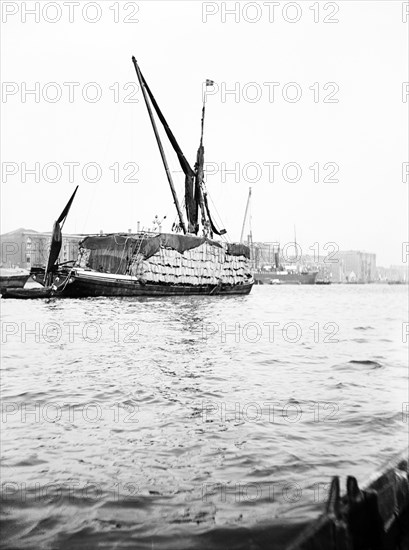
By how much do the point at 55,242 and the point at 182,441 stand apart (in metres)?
38.4

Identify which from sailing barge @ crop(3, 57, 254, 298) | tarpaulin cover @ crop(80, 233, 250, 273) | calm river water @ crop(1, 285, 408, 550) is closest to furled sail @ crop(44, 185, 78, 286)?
sailing barge @ crop(3, 57, 254, 298)

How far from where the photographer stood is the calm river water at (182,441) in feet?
12.9

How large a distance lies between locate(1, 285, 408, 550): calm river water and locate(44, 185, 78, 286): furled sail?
97.0ft

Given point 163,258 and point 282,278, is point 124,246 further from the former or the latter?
point 282,278

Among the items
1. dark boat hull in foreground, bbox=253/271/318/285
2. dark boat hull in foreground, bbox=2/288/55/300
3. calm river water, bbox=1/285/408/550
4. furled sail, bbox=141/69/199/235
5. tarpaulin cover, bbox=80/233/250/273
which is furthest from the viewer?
dark boat hull in foreground, bbox=253/271/318/285

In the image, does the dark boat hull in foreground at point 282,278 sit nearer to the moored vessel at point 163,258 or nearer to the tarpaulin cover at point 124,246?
the moored vessel at point 163,258

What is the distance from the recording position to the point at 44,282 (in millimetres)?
44344

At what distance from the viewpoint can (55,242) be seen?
42.5 metres

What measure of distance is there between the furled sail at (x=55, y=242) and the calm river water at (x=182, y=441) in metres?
29.6

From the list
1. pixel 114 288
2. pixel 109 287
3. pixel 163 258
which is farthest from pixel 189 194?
pixel 109 287

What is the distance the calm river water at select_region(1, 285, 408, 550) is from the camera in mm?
3928

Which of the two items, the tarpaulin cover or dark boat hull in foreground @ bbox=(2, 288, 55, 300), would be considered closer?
dark boat hull in foreground @ bbox=(2, 288, 55, 300)

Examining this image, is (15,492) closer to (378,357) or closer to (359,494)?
(359,494)

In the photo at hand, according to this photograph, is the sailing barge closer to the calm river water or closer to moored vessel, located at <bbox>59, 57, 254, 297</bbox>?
moored vessel, located at <bbox>59, 57, 254, 297</bbox>
